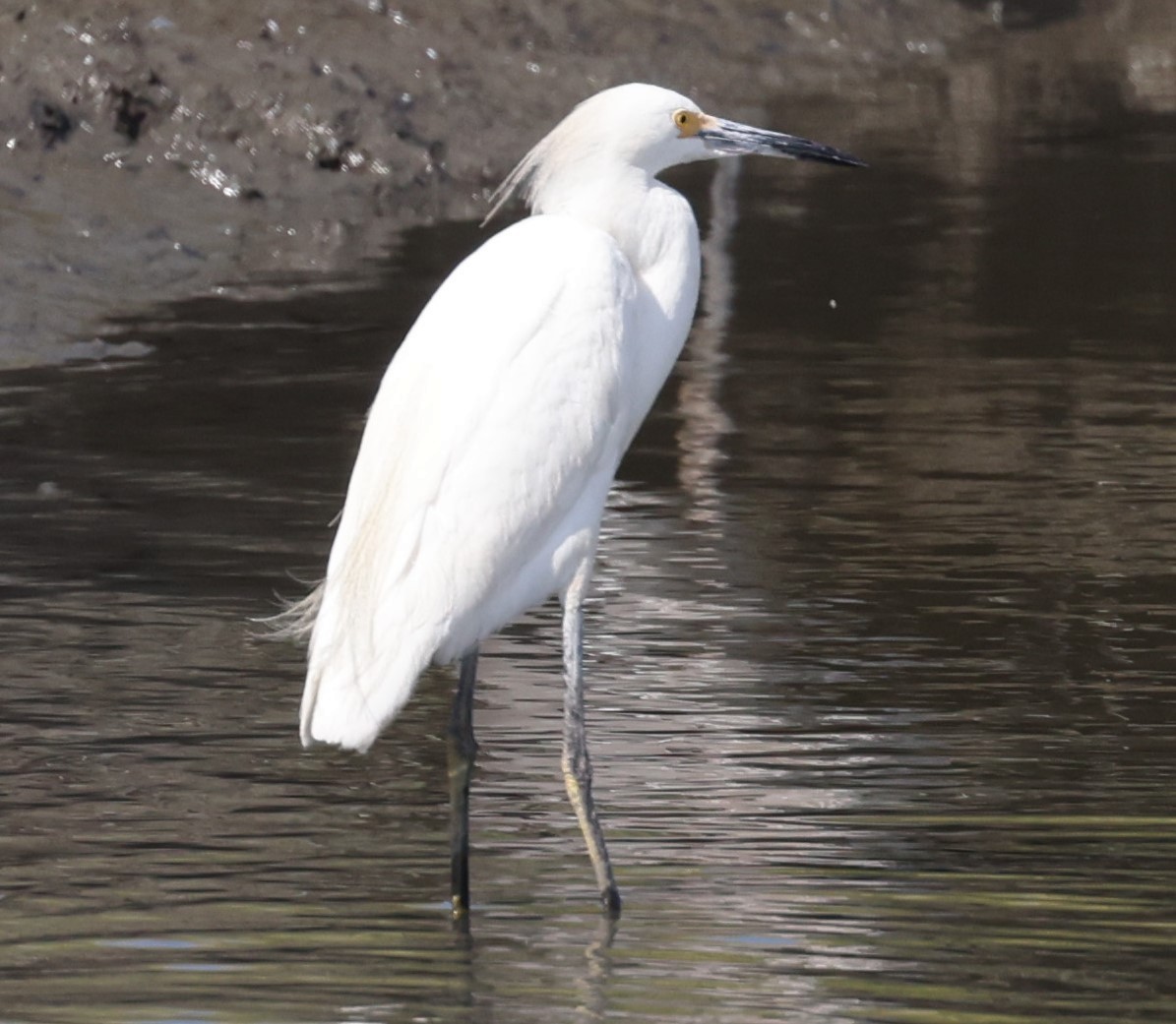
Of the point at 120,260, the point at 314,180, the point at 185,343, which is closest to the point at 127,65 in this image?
the point at 314,180

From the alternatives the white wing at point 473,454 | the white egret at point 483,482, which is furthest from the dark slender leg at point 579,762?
the white wing at point 473,454

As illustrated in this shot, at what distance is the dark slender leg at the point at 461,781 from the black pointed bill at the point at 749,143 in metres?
1.20

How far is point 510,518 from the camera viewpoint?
4945 millimetres

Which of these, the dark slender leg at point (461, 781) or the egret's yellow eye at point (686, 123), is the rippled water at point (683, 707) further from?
the egret's yellow eye at point (686, 123)

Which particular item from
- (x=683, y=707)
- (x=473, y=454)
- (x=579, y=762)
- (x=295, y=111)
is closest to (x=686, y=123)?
(x=473, y=454)

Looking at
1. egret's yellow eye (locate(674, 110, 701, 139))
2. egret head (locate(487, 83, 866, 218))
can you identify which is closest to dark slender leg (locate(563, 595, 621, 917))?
egret head (locate(487, 83, 866, 218))

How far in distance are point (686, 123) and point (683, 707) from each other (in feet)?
5.15

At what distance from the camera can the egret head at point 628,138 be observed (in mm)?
5219

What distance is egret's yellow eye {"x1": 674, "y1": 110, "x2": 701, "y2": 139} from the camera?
17.4 ft

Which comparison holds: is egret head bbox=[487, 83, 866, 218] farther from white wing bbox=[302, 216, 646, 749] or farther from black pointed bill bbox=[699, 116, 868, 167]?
white wing bbox=[302, 216, 646, 749]

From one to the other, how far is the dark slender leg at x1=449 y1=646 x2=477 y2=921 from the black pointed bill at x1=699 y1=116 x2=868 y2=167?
3.93 ft

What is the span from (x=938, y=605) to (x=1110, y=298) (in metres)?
5.46

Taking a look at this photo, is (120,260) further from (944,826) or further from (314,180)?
(944,826)

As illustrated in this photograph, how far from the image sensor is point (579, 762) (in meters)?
5.05
